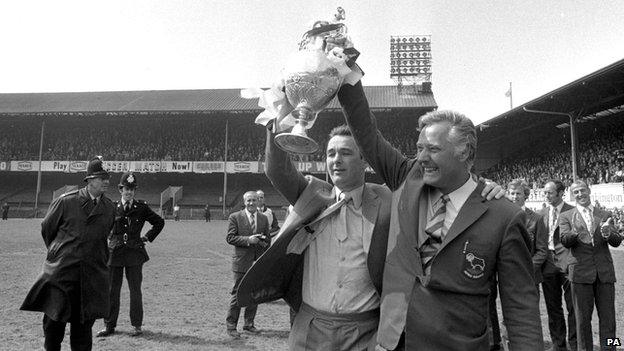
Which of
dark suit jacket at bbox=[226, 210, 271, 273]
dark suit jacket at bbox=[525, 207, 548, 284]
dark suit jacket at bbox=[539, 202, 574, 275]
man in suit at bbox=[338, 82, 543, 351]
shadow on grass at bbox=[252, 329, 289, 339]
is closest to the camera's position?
man in suit at bbox=[338, 82, 543, 351]

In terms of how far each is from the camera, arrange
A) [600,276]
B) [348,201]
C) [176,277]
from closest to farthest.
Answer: [348,201], [600,276], [176,277]

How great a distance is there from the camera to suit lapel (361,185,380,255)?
2.38 m

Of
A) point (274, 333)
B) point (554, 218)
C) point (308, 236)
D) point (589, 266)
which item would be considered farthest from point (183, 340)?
point (554, 218)

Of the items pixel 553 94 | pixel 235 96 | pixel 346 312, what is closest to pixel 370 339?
pixel 346 312

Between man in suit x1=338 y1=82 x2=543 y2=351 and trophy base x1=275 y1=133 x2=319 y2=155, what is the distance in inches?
19.9

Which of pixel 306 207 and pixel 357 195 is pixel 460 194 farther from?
pixel 306 207

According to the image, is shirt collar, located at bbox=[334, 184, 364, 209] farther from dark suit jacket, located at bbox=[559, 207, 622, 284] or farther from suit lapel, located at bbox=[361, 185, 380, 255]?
dark suit jacket, located at bbox=[559, 207, 622, 284]

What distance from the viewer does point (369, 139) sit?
7.77 feet

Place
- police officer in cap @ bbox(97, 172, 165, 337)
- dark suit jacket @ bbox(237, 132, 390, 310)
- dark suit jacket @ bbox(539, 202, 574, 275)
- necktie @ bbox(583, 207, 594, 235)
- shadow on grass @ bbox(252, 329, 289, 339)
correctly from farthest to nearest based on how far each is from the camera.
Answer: shadow on grass @ bbox(252, 329, 289, 339)
police officer in cap @ bbox(97, 172, 165, 337)
dark suit jacket @ bbox(539, 202, 574, 275)
necktie @ bbox(583, 207, 594, 235)
dark suit jacket @ bbox(237, 132, 390, 310)

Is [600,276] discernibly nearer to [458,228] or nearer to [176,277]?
[458,228]

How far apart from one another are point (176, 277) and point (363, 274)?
26.7 feet

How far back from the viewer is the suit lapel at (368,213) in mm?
2375

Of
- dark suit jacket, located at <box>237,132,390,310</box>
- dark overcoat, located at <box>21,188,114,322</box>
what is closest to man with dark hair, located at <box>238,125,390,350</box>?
dark suit jacket, located at <box>237,132,390,310</box>

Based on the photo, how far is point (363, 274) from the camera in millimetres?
2383
